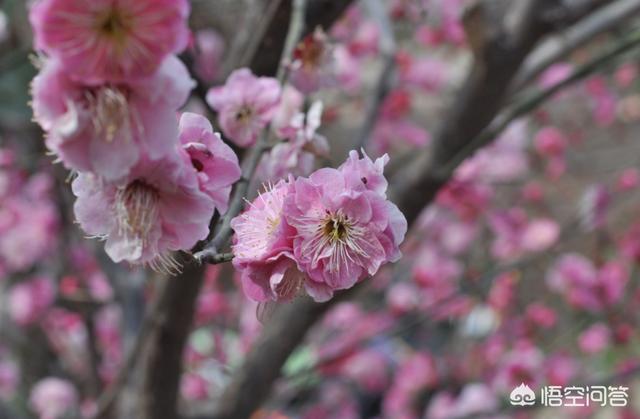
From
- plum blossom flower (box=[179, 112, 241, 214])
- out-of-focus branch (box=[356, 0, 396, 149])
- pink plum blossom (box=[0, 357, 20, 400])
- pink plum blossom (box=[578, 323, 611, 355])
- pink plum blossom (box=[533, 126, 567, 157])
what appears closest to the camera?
plum blossom flower (box=[179, 112, 241, 214])

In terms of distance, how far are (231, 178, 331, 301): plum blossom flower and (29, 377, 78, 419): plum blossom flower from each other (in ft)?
5.10

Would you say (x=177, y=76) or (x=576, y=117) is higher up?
(x=576, y=117)

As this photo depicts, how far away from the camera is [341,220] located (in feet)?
1.75

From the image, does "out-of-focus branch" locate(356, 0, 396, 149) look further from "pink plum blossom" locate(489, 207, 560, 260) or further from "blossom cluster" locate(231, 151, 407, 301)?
"pink plum blossom" locate(489, 207, 560, 260)

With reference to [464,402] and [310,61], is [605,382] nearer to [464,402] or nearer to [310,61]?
[464,402]

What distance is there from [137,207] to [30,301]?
184cm

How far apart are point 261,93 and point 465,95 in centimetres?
65

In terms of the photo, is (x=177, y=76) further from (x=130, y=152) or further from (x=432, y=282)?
(x=432, y=282)

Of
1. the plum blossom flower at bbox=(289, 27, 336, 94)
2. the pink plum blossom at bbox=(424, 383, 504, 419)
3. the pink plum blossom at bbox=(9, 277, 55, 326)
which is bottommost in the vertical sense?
the plum blossom flower at bbox=(289, 27, 336, 94)

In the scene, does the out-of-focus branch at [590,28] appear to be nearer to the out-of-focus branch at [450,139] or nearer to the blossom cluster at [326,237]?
the out-of-focus branch at [450,139]

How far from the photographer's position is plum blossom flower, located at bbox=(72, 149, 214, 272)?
0.50 m

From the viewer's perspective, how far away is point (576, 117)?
386 cm

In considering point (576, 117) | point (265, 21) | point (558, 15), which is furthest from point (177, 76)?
point (576, 117)

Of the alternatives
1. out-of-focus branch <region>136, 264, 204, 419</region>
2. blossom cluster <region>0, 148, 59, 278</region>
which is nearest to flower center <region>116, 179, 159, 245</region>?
out-of-focus branch <region>136, 264, 204, 419</region>
